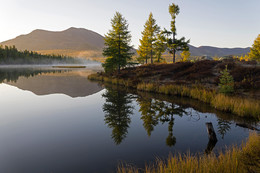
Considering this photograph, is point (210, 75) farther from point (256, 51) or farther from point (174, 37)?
point (256, 51)

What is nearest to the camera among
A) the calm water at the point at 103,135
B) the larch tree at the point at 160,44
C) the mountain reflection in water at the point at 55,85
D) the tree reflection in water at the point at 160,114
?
the calm water at the point at 103,135

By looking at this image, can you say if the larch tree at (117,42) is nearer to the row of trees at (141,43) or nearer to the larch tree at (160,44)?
the row of trees at (141,43)

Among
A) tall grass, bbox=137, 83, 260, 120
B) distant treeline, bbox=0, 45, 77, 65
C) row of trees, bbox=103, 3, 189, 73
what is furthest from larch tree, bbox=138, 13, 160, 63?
distant treeline, bbox=0, 45, 77, 65

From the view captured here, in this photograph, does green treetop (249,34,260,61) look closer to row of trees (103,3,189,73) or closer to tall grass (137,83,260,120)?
row of trees (103,3,189,73)

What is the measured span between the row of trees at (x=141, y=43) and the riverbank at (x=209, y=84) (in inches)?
143

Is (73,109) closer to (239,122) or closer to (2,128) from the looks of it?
(2,128)

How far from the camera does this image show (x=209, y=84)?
62.4ft

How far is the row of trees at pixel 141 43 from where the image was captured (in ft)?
100

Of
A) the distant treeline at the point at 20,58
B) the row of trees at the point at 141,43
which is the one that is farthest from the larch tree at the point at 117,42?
the distant treeline at the point at 20,58

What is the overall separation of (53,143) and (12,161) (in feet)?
5.77

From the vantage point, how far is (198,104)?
559 inches

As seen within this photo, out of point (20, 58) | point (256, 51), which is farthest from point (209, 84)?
point (20, 58)

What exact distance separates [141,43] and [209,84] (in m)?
30.3

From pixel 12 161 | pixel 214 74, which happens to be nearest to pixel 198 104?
pixel 214 74
